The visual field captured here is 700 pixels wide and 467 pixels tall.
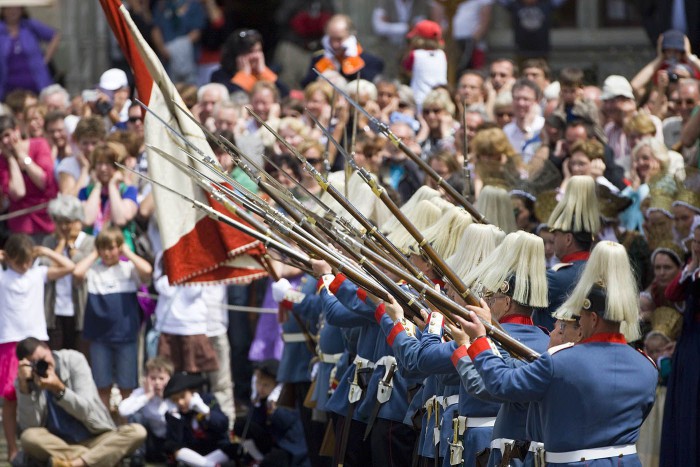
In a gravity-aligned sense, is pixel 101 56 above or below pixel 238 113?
above

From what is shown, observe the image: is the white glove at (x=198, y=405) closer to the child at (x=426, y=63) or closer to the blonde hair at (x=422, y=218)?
the blonde hair at (x=422, y=218)

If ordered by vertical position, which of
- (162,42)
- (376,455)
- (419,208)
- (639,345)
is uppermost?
(162,42)

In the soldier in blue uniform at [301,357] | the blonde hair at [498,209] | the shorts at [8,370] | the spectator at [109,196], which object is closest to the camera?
the blonde hair at [498,209]

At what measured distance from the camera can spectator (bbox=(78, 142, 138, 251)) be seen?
1251 cm

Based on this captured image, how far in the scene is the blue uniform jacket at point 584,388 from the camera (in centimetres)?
648

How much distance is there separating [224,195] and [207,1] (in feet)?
37.1

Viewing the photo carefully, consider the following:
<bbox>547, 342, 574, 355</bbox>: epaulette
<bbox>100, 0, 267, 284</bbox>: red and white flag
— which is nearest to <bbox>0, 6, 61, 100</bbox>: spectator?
<bbox>100, 0, 267, 284</bbox>: red and white flag

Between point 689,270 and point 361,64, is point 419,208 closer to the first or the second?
point 689,270

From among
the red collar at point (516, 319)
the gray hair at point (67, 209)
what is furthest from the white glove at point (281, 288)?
the red collar at point (516, 319)

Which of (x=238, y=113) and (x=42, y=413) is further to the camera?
(x=238, y=113)

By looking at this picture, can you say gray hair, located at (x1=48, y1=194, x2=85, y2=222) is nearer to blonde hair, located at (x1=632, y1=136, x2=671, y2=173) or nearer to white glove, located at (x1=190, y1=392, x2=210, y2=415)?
white glove, located at (x1=190, y1=392, x2=210, y2=415)

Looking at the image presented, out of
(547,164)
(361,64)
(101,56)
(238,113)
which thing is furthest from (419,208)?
(101,56)

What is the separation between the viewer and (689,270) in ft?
30.1

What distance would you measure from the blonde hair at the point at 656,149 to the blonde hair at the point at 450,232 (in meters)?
3.03
